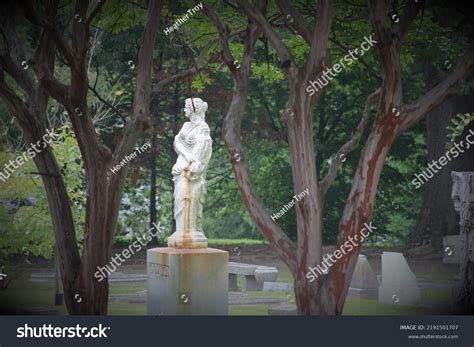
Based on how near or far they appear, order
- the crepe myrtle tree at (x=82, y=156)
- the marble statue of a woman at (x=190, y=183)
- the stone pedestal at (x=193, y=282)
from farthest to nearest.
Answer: the marble statue of a woman at (x=190, y=183), the stone pedestal at (x=193, y=282), the crepe myrtle tree at (x=82, y=156)

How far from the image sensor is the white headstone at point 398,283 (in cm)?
1856

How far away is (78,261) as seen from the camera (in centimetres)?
1536

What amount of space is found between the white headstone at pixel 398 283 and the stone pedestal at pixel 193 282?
4.90 metres

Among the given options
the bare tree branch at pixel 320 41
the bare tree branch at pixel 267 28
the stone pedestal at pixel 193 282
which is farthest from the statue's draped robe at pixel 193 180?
the bare tree branch at pixel 320 41

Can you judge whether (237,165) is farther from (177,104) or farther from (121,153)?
(177,104)

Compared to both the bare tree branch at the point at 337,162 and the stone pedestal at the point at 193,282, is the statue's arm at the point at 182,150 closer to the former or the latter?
the stone pedestal at the point at 193,282

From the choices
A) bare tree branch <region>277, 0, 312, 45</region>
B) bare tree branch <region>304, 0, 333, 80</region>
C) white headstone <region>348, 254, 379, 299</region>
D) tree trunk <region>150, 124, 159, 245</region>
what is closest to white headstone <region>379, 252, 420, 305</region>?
white headstone <region>348, 254, 379, 299</region>

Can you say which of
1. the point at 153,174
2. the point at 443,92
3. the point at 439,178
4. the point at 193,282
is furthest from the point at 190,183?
the point at 153,174

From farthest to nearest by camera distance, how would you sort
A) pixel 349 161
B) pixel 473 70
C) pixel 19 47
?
pixel 349 161 → pixel 19 47 → pixel 473 70

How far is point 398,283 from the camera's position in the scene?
61.4 feet

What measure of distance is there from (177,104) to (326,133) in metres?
A: 5.43

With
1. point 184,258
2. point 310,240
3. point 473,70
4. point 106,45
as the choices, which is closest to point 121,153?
point 184,258

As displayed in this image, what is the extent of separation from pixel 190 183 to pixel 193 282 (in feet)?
5.92

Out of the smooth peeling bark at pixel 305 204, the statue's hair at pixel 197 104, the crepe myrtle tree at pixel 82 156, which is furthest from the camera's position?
the statue's hair at pixel 197 104
